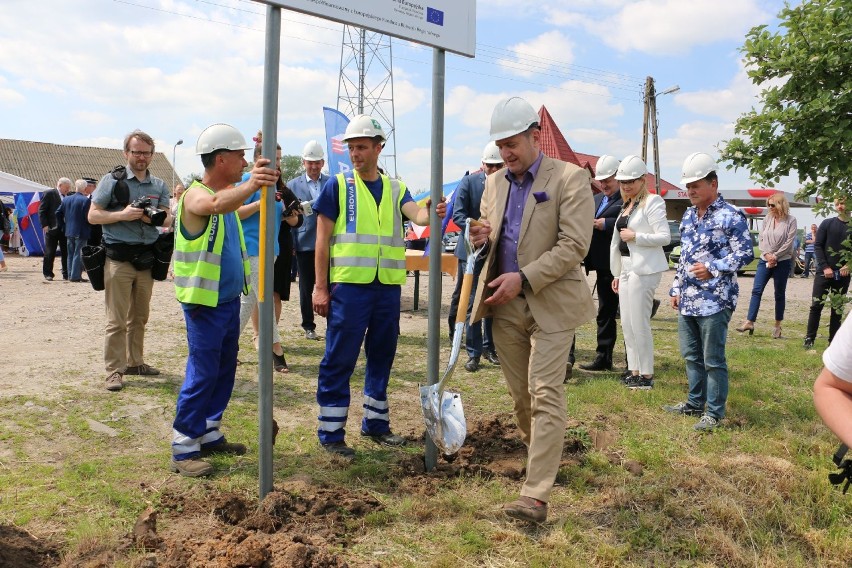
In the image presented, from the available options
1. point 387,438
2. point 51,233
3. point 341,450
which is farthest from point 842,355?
point 51,233

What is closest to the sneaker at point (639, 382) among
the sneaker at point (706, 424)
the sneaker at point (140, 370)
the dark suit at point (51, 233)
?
the sneaker at point (706, 424)

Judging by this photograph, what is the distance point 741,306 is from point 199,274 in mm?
12556

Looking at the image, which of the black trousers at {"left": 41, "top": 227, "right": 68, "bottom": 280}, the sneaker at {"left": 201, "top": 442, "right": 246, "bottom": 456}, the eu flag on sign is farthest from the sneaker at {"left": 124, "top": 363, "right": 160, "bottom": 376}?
the black trousers at {"left": 41, "top": 227, "right": 68, "bottom": 280}

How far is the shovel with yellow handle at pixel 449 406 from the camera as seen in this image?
150 inches

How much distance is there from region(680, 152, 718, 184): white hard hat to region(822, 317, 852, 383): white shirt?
11.4ft

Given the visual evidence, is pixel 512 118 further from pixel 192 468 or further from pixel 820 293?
pixel 820 293

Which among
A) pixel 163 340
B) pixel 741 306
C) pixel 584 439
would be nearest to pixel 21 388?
pixel 163 340

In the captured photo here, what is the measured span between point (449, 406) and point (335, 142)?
6463mm

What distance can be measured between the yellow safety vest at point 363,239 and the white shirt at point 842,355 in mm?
2910

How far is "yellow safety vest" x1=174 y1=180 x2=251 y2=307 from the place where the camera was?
4.05 meters

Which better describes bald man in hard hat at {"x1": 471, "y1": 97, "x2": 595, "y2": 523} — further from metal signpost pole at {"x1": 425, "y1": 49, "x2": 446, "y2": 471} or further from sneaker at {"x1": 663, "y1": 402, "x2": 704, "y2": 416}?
sneaker at {"x1": 663, "y1": 402, "x2": 704, "y2": 416}

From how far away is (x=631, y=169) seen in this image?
19.9ft

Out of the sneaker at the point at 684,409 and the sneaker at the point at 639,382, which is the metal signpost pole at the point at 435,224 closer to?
the sneaker at the point at 684,409

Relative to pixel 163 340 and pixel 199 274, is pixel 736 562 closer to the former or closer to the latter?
pixel 199 274
